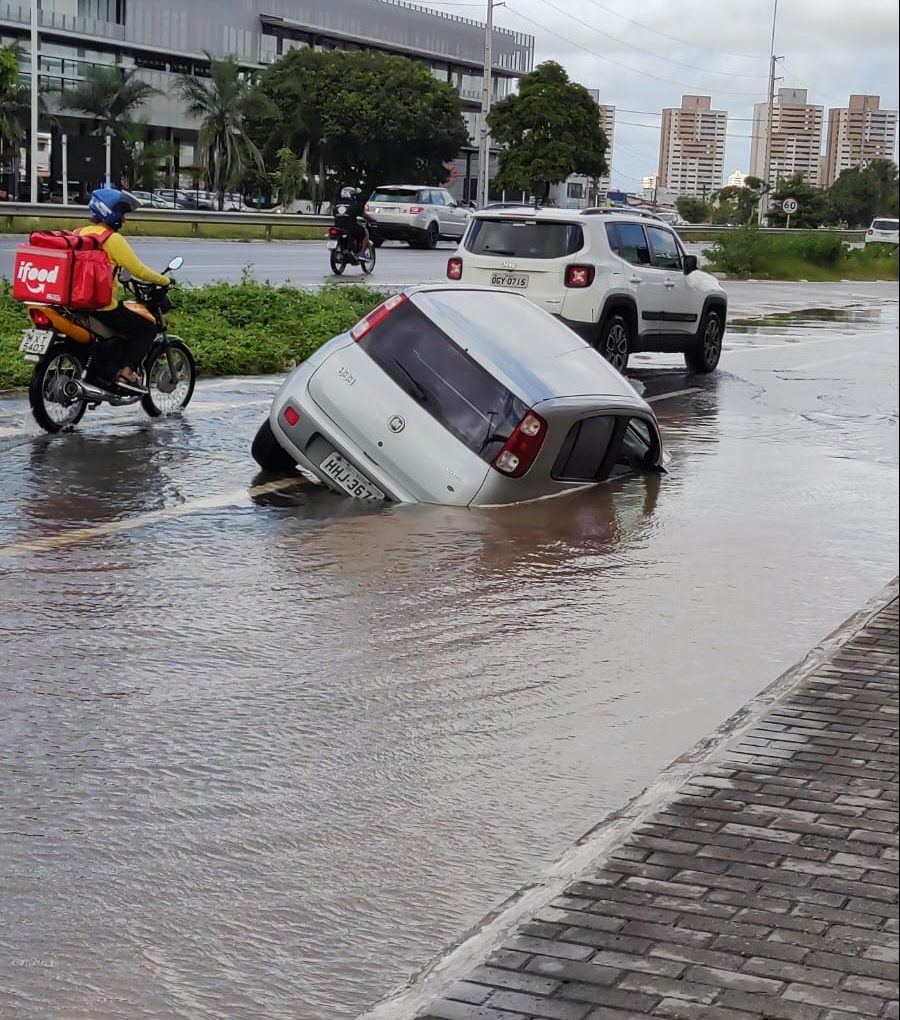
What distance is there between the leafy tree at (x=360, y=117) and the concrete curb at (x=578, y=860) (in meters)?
55.2

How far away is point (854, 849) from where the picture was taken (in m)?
4.45

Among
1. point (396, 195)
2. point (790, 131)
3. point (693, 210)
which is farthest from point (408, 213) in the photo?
point (790, 131)

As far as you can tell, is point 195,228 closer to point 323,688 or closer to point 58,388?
point 58,388

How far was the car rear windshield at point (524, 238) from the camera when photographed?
61.0ft

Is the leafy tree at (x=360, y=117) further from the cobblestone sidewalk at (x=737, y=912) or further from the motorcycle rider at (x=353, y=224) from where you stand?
the cobblestone sidewalk at (x=737, y=912)

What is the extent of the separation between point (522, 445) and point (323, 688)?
13.0 ft

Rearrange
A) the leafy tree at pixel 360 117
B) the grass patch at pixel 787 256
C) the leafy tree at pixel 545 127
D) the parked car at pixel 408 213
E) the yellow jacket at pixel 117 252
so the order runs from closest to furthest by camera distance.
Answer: the yellow jacket at pixel 117 252 → the parked car at pixel 408 213 → the grass patch at pixel 787 256 → the leafy tree at pixel 545 127 → the leafy tree at pixel 360 117

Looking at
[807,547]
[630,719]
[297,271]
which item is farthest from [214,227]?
[630,719]

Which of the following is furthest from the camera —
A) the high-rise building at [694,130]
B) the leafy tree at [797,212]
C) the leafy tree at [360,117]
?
the leafy tree at [797,212]

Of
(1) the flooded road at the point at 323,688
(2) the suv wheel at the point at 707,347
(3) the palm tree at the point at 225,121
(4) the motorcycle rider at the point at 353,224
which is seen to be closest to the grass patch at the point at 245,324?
(2) the suv wheel at the point at 707,347

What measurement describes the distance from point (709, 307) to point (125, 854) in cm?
1670

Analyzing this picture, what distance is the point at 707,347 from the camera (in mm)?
20453

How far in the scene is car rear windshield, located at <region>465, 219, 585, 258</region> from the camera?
18.6m

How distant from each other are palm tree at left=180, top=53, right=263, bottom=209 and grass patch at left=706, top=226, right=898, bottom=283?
23040 millimetres
